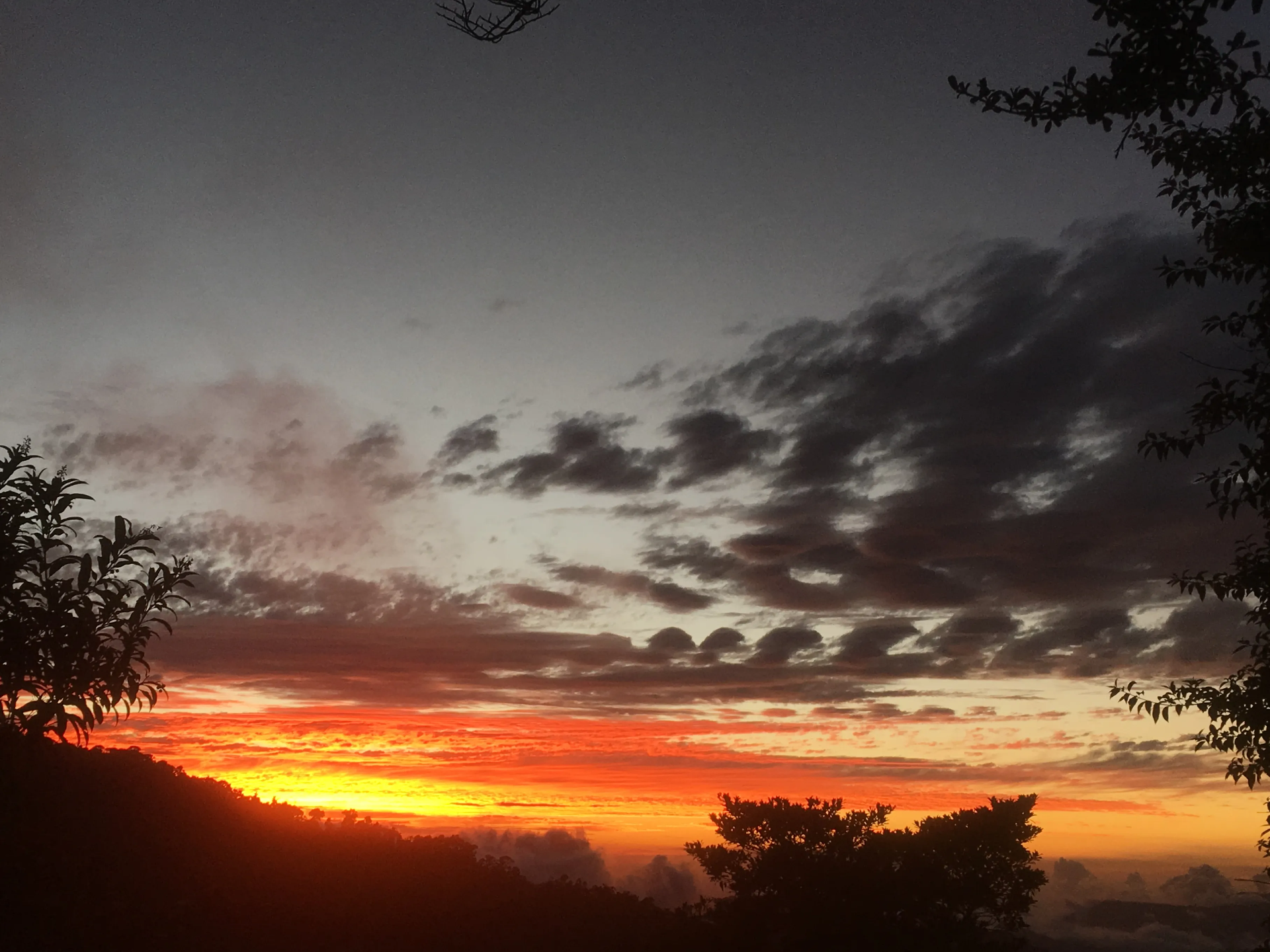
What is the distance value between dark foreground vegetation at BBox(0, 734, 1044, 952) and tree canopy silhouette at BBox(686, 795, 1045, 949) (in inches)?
2.0

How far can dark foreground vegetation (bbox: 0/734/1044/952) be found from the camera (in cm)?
1830

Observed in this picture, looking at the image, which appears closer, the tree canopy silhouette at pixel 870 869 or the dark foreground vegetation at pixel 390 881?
the dark foreground vegetation at pixel 390 881

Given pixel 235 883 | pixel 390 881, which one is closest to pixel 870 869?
pixel 390 881

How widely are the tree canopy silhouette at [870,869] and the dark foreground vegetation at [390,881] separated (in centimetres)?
5

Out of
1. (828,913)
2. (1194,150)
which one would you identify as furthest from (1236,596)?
(828,913)

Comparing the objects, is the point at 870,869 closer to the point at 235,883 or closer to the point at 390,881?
the point at 390,881

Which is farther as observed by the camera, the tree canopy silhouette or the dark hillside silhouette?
the tree canopy silhouette

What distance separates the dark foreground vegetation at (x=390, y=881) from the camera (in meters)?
18.3

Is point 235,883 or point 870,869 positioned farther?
point 870,869

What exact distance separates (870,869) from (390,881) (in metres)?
12.5

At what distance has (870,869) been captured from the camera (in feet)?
80.1

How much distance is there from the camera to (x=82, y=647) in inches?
699

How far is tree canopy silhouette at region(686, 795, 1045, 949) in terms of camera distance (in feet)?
77.2

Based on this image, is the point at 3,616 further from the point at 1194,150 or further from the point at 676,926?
the point at 1194,150
